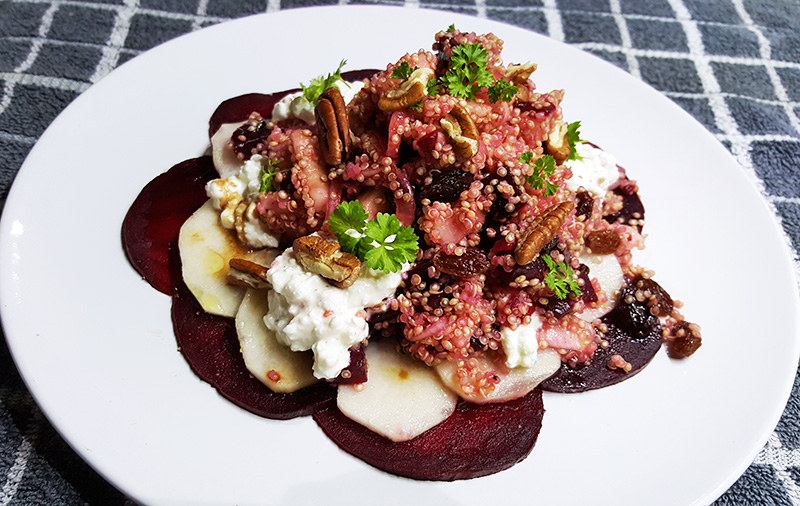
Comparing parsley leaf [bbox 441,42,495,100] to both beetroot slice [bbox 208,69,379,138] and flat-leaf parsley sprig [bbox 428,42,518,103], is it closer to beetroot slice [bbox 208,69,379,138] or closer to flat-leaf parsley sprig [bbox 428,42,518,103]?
flat-leaf parsley sprig [bbox 428,42,518,103]

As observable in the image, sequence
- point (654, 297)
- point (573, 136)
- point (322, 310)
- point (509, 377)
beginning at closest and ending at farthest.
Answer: point (322, 310) < point (509, 377) < point (654, 297) < point (573, 136)

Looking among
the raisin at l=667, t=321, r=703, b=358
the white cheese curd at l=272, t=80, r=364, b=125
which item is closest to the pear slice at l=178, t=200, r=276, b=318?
the white cheese curd at l=272, t=80, r=364, b=125

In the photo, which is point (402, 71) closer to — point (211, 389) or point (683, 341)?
point (211, 389)

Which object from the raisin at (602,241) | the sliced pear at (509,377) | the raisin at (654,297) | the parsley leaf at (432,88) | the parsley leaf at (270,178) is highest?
the parsley leaf at (432,88)

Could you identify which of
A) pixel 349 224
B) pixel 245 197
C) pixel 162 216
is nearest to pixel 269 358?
pixel 349 224

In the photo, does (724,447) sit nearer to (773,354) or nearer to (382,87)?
(773,354)

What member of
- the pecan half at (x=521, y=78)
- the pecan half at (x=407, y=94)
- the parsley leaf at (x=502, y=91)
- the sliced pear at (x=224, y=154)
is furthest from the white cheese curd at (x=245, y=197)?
the pecan half at (x=521, y=78)

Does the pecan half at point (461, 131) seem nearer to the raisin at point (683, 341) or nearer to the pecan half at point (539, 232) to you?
the pecan half at point (539, 232)
